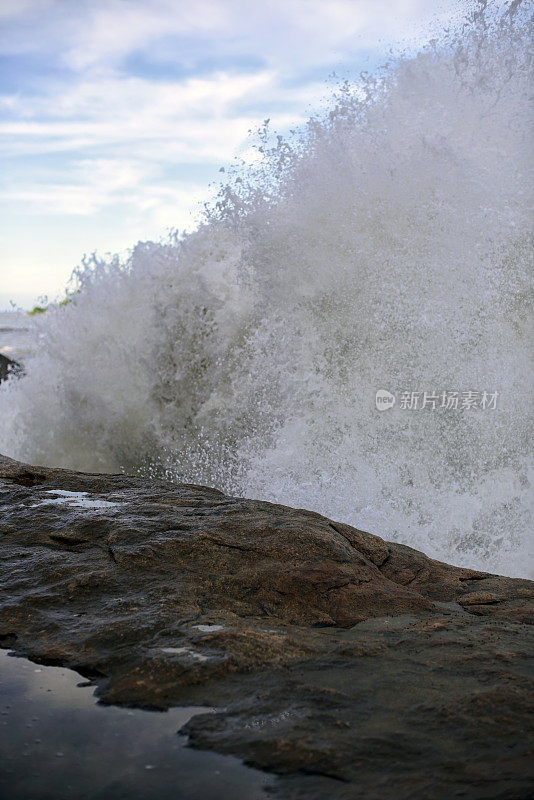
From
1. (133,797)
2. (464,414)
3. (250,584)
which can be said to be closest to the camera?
(133,797)

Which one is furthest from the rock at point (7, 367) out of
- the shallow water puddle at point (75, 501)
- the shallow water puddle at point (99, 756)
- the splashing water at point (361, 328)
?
the shallow water puddle at point (99, 756)

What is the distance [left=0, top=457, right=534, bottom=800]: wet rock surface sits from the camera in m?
0.92

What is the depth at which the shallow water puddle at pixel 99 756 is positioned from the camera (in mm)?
855

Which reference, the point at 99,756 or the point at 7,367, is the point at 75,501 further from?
the point at 7,367

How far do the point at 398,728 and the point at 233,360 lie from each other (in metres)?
3.34

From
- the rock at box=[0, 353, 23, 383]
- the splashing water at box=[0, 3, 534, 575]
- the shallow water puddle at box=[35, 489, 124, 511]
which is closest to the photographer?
the shallow water puddle at box=[35, 489, 124, 511]

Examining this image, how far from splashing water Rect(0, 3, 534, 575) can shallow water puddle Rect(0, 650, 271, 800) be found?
247cm

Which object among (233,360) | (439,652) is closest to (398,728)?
(439,652)

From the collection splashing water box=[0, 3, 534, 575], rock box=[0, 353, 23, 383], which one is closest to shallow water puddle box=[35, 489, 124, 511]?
splashing water box=[0, 3, 534, 575]

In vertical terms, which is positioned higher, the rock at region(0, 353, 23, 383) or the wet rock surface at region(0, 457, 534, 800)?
the rock at region(0, 353, 23, 383)

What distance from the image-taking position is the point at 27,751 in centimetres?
94

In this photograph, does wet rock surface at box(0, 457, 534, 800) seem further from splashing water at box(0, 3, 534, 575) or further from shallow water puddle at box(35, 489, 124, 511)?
splashing water at box(0, 3, 534, 575)

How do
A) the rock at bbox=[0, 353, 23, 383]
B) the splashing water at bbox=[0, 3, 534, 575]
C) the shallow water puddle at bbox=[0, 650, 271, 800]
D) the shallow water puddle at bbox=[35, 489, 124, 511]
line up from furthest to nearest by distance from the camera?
the rock at bbox=[0, 353, 23, 383] < the splashing water at bbox=[0, 3, 534, 575] < the shallow water puddle at bbox=[35, 489, 124, 511] < the shallow water puddle at bbox=[0, 650, 271, 800]

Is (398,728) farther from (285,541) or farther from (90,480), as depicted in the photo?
A: (90,480)
